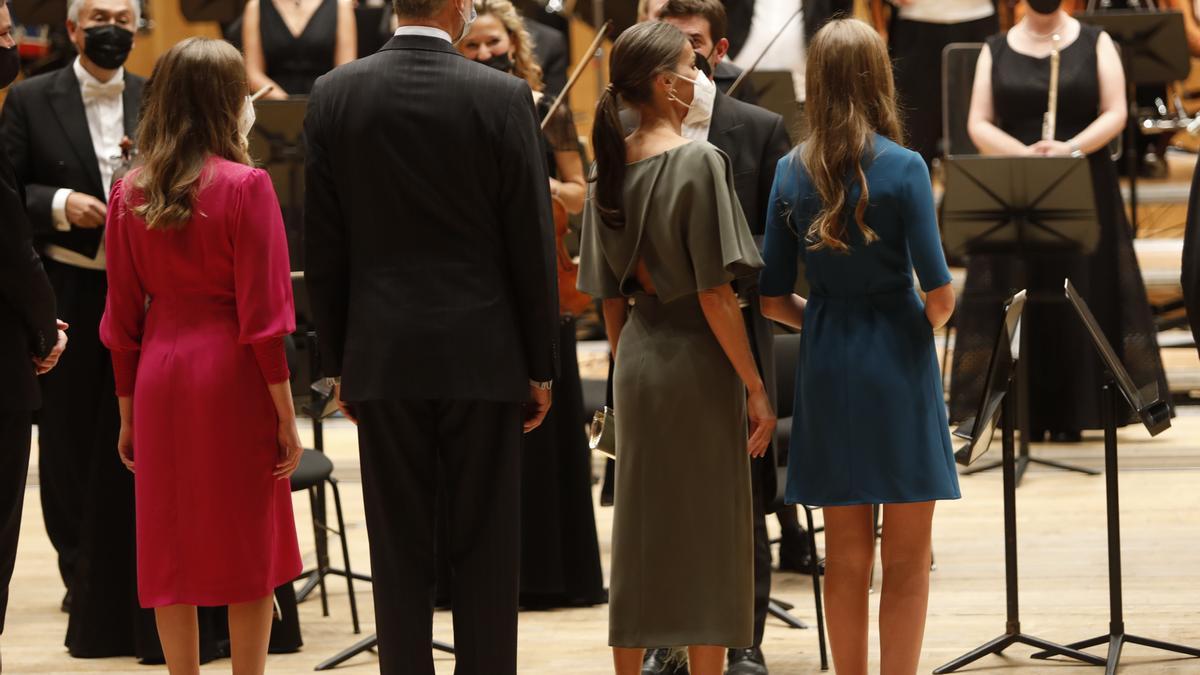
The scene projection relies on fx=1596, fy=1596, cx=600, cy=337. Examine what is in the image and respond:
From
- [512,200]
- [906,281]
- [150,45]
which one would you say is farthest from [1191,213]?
[150,45]

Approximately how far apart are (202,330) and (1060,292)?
3987 millimetres

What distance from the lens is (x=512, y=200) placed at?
9.99ft

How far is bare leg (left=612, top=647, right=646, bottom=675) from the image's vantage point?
134 inches

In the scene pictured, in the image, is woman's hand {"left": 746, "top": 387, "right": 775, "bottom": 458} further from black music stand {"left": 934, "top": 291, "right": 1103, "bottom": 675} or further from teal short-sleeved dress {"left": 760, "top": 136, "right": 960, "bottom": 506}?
black music stand {"left": 934, "top": 291, "right": 1103, "bottom": 675}

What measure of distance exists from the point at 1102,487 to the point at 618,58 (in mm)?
3315

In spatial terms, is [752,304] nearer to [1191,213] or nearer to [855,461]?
[855,461]

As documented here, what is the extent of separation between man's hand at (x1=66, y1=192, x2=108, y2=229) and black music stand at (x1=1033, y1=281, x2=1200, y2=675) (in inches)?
102

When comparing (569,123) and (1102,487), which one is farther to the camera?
(1102,487)

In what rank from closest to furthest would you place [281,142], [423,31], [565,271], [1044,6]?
[423,31], [565,271], [281,142], [1044,6]

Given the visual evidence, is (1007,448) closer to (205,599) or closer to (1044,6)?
(205,599)

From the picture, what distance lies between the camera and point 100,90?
4613 millimetres

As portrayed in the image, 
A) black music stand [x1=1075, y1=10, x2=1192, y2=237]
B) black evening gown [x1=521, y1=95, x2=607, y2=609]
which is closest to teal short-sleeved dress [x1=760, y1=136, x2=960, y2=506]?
black evening gown [x1=521, y1=95, x2=607, y2=609]

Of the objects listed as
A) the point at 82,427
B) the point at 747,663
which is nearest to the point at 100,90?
the point at 82,427

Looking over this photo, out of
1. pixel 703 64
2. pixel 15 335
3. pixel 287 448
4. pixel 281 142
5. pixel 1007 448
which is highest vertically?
pixel 703 64
